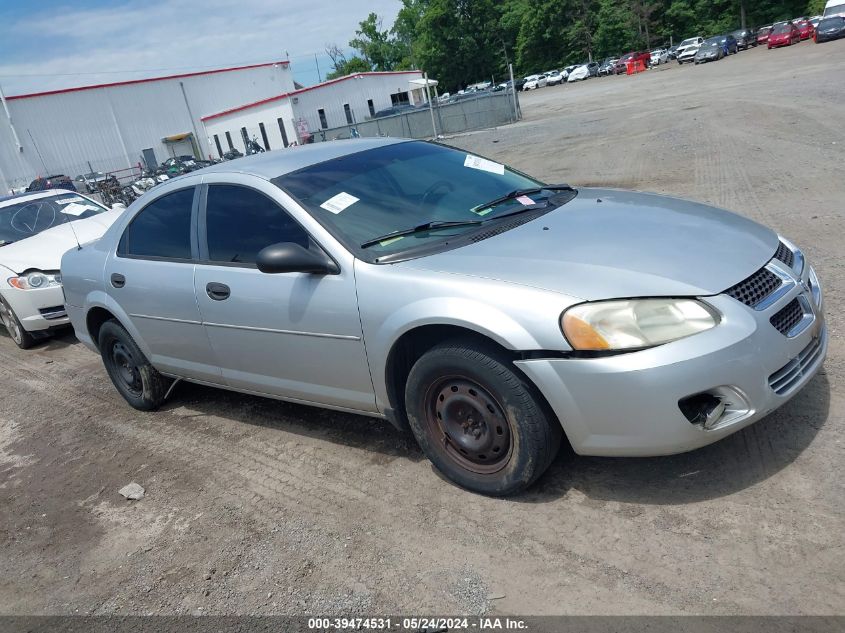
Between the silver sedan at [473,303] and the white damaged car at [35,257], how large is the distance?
3.49m

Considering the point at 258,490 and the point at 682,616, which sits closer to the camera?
the point at 682,616

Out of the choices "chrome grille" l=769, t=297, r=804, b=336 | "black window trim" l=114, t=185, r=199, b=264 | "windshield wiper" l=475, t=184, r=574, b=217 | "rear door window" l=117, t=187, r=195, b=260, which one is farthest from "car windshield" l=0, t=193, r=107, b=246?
"chrome grille" l=769, t=297, r=804, b=336

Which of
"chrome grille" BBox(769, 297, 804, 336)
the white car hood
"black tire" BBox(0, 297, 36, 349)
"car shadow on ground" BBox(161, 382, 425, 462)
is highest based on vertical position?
"chrome grille" BBox(769, 297, 804, 336)

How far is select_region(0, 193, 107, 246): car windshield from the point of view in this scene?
838cm

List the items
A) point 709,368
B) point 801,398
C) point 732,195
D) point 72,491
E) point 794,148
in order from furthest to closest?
point 794,148
point 732,195
point 72,491
point 801,398
point 709,368

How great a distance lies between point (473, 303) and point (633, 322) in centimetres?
65

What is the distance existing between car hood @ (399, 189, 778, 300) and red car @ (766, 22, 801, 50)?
170 ft

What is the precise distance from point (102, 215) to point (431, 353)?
23.5ft

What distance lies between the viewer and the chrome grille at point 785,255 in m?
3.23

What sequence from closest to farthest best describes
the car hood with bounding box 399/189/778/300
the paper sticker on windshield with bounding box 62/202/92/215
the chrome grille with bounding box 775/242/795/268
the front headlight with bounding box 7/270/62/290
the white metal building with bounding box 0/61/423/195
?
the car hood with bounding box 399/189/778/300
the chrome grille with bounding box 775/242/795/268
the front headlight with bounding box 7/270/62/290
the paper sticker on windshield with bounding box 62/202/92/215
the white metal building with bounding box 0/61/423/195

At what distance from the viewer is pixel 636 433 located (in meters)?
2.75

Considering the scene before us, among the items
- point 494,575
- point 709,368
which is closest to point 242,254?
point 494,575

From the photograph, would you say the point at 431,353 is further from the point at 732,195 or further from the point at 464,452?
the point at 732,195

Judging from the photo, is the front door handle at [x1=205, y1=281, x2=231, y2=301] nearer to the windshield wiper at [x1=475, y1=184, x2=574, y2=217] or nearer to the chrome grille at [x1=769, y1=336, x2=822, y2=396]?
the windshield wiper at [x1=475, y1=184, x2=574, y2=217]
